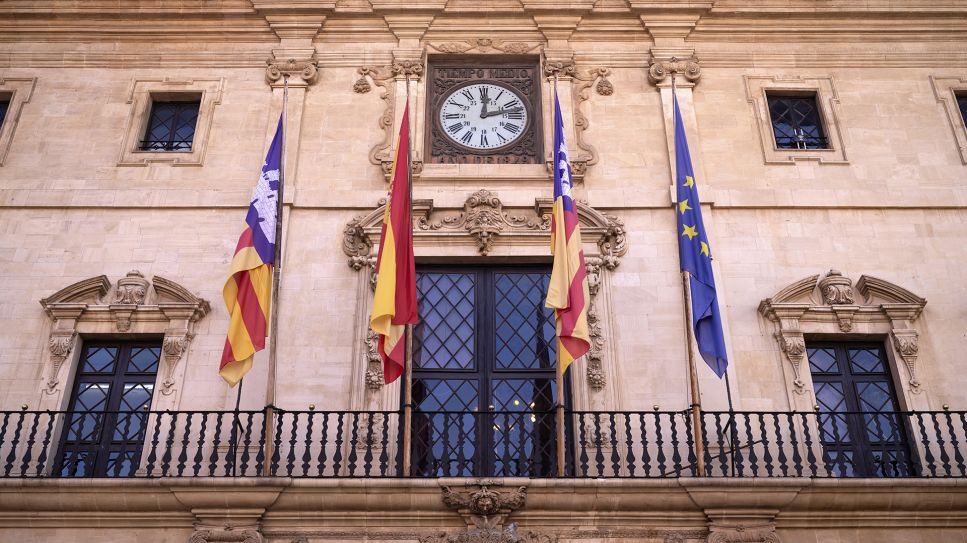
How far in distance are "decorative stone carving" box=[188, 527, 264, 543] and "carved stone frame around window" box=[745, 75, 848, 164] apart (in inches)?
279

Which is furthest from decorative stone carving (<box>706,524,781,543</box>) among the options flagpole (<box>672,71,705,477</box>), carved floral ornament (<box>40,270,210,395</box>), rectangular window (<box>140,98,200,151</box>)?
rectangular window (<box>140,98,200,151</box>)

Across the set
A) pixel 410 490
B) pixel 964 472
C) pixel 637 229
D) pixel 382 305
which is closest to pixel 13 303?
pixel 382 305

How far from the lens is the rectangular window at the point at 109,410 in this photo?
10.1 metres

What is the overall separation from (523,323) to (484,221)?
4.03 feet

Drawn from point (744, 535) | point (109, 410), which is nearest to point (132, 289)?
point (109, 410)

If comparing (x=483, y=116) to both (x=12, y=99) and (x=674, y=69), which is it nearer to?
(x=674, y=69)

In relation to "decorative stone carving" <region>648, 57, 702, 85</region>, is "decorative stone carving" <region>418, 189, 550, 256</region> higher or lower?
lower

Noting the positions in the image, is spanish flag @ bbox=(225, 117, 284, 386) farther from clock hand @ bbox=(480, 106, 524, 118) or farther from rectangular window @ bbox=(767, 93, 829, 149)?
rectangular window @ bbox=(767, 93, 829, 149)

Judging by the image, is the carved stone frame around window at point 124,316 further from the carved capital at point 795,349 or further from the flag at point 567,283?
the carved capital at point 795,349

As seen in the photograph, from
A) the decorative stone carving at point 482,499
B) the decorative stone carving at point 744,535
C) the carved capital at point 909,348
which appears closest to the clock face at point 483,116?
the decorative stone carving at point 482,499

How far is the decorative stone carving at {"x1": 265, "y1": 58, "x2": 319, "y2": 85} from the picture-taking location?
1268cm

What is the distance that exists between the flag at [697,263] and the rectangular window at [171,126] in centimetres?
587

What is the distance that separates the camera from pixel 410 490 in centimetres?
903

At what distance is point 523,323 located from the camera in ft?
36.3
